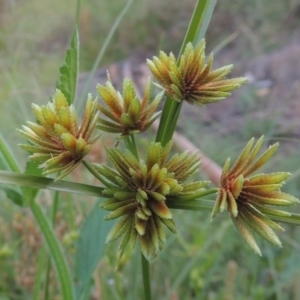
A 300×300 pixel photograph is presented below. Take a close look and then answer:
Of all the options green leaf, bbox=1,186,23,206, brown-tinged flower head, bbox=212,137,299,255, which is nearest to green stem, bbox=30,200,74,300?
green leaf, bbox=1,186,23,206

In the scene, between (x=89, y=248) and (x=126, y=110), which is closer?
(x=126, y=110)

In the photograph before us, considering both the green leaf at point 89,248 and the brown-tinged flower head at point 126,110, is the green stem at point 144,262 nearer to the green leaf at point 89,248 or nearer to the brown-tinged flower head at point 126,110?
the brown-tinged flower head at point 126,110

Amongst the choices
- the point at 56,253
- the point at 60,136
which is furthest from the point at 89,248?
the point at 60,136

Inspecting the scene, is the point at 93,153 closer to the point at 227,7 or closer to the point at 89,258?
the point at 89,258

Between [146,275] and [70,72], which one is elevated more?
[70,72]

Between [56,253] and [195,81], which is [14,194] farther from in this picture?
[195,81]

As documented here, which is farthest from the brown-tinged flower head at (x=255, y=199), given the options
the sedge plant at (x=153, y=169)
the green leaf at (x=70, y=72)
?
the green leaf at (x=70, y=72)

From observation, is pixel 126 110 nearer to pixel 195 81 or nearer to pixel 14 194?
pixel 195 81

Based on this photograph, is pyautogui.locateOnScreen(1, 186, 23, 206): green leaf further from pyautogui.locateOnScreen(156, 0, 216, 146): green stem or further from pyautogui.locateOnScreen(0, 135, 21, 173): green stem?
pyautogui.locateOnScreen(156, 0, 216, 146): green stem
